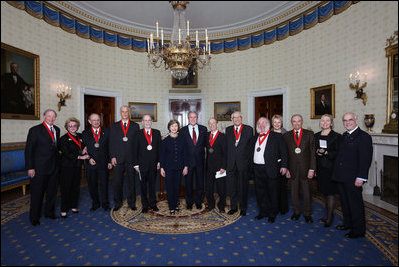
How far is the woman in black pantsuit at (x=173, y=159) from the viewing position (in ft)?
13.8

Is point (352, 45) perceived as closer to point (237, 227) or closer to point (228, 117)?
point (228, 117)

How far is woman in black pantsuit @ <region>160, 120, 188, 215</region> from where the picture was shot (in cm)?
421

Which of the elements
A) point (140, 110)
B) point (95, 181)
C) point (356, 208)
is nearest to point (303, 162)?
point (356, 208)

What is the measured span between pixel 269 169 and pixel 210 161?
1000mm

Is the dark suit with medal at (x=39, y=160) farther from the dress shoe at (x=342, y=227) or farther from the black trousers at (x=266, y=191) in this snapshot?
the dress shoe at (x=342, y=227)

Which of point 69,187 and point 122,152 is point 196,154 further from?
point 69,187

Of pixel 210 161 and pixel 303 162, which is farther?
pixel 210 161

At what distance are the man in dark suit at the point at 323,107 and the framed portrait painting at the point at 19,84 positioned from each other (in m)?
7.57

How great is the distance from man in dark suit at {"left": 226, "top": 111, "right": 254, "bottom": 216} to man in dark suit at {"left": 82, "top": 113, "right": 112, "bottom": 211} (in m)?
2.23

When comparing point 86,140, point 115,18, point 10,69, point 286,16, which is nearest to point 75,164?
point 86,140

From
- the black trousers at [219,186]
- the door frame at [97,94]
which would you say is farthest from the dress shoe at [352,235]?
the door frame at [97,94]

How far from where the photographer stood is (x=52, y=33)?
23.1ft

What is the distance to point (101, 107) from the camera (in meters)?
8.93

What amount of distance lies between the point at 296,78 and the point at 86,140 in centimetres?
631
